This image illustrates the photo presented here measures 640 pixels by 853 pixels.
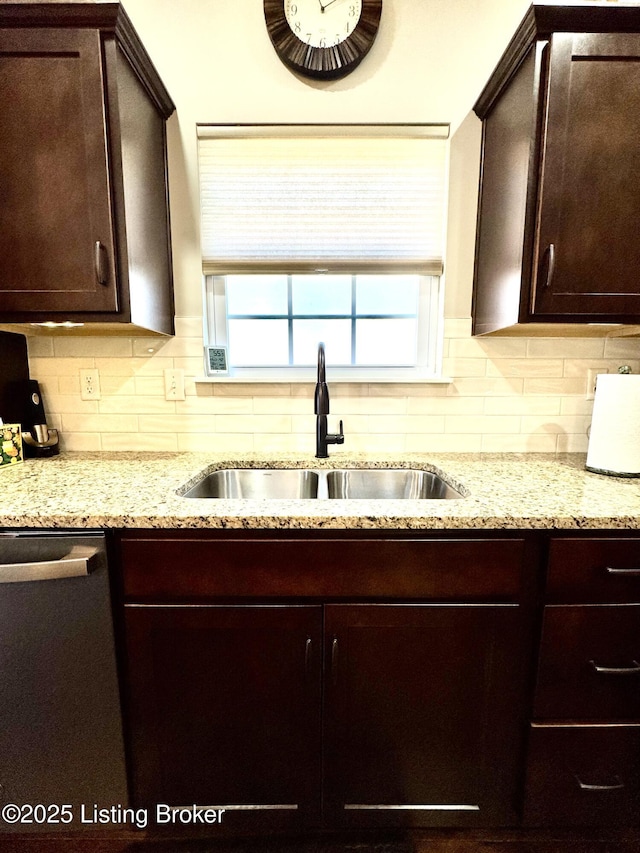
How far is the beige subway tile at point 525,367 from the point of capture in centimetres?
157

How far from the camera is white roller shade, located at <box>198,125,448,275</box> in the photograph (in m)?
1.48

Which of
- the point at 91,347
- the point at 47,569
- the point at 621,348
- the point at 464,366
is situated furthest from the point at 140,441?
the point at 621,348

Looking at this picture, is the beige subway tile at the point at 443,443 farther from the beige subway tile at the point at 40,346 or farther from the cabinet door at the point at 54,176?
the beige subway tile at the point at 40,346

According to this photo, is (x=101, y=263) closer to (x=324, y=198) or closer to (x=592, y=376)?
(x=324, y=198)

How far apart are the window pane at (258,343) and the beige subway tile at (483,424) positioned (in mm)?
741

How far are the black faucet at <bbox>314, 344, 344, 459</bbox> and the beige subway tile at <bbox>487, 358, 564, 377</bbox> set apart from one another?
0.67 metres

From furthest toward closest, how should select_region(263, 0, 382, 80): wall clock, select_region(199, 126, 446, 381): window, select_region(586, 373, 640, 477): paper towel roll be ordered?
select_region(199, 126, 446, 381): window < select_region(263, 0, 382, 80): wall clock < select_region(586, 373, 640, 477): paper towel roll

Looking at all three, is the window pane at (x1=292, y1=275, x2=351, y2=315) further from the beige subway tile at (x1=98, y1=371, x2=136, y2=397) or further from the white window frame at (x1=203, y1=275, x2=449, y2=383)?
the beige subway tile at (x1=98, y1=371, x2=136, y2=397)

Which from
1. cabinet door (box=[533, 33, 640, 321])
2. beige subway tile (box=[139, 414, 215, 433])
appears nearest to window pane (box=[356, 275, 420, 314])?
cabinet door (box=[533, 33, 640, 321])

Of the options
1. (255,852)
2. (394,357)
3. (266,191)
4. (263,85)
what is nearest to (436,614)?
(255,852)

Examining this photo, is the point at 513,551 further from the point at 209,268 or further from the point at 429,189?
the point at 209,268

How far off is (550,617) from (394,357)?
1094 mm

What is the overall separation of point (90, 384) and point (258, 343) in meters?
0.69

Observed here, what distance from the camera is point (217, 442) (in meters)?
1.62
